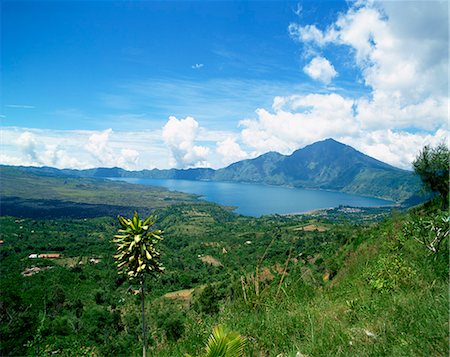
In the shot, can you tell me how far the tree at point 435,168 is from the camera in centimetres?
2281

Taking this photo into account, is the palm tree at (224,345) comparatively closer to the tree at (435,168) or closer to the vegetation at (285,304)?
the vegetation at (285,304)

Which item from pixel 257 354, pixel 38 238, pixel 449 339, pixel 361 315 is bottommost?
pixel 38 238

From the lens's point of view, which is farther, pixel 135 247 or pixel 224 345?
pixel 135 247

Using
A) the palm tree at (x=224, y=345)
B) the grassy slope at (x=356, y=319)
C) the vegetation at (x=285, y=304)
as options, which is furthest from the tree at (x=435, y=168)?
the palm tree at (x=224, y=345)

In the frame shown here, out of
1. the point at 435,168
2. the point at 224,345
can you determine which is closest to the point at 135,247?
the point at 224,345

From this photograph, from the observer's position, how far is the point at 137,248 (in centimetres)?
1019

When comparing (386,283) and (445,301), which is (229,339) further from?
(386,283)

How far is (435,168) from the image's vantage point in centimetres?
2341

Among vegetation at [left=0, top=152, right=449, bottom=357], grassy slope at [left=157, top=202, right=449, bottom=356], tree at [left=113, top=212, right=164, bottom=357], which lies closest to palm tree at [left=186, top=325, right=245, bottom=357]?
vegetation at [left=0, top=152, right=449, bottom=357]

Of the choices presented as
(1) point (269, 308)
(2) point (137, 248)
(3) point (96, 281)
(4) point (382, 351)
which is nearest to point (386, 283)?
(1) point (269, 308)

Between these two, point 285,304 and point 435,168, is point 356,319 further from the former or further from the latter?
point 435,168

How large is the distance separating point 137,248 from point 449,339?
9170mm

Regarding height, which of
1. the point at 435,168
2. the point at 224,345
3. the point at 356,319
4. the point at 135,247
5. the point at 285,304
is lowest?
→ the point at 135,247

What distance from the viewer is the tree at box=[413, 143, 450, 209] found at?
898 inches
